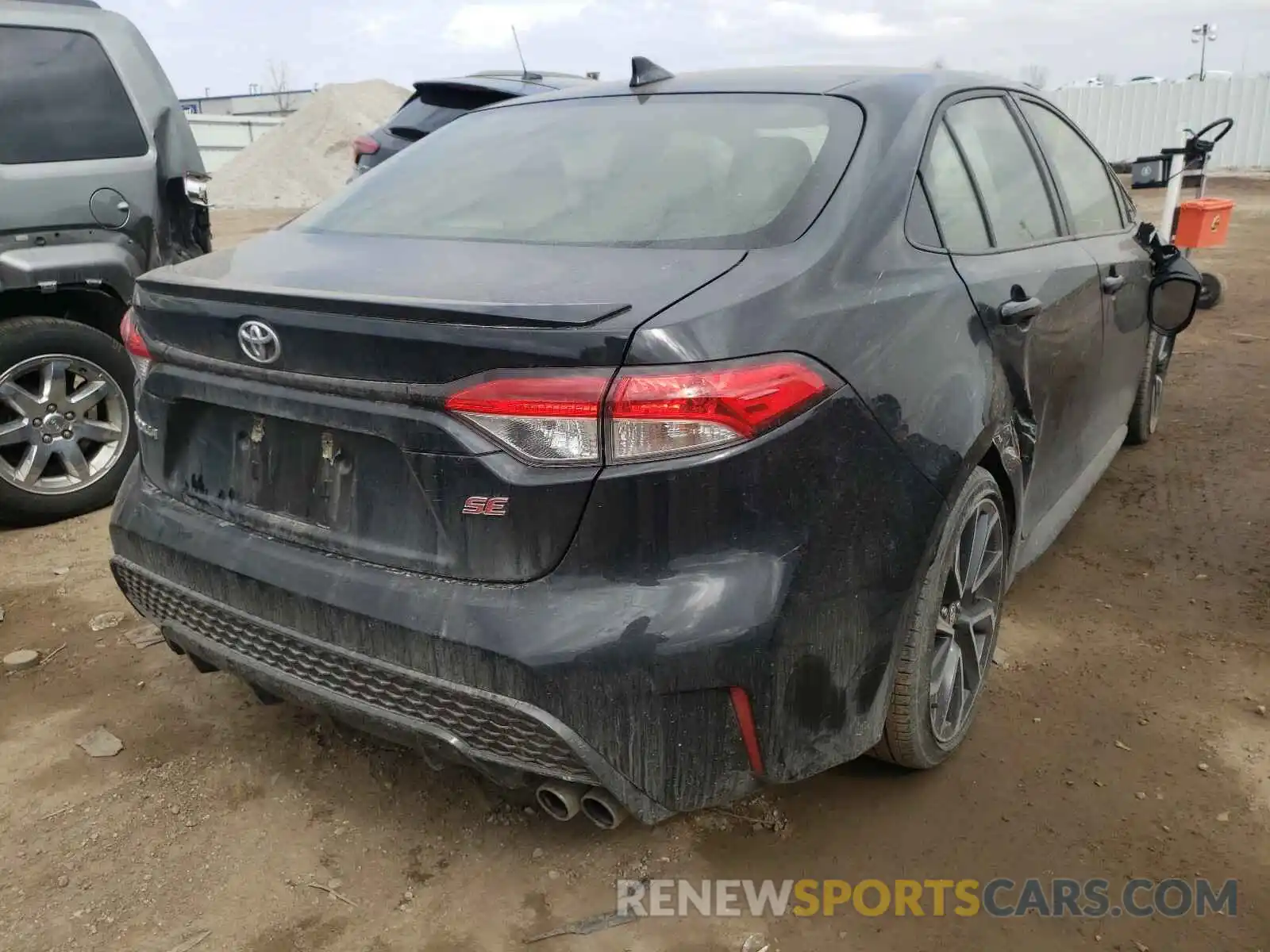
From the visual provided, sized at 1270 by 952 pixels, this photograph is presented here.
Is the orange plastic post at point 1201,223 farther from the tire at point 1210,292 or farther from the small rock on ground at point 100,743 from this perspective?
the small rock on ground at point 100,743

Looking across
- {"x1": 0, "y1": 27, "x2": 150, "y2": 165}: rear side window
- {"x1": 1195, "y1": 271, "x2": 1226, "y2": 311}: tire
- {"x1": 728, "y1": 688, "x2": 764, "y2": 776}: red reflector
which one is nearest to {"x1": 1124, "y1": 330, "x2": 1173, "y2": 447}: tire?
{"x1": 728, "y1": 688, "x2": 764, "y2": 776}: red reflector

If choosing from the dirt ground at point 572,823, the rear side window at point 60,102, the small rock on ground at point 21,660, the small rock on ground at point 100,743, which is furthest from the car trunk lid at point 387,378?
the rear side window at point 60,102

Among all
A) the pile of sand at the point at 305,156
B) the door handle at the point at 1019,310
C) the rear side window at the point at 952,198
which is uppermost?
the rear side window at the point at 952,198

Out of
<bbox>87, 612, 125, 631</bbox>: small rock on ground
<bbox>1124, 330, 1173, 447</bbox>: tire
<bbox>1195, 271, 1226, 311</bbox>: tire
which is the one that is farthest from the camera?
<bbox>1195, 271, 1226, 311</bbox>: tire

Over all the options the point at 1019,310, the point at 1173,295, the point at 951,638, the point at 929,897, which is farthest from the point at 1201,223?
the point at 929,897

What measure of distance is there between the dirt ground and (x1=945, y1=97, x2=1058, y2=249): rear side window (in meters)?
1.28

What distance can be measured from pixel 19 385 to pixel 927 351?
3.71m

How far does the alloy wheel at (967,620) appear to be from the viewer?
2.48m

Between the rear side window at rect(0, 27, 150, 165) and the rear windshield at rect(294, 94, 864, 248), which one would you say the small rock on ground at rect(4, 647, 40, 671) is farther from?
the rear side window at rect(0, 27, 150, 165)

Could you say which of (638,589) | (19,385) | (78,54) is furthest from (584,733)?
(78,54)

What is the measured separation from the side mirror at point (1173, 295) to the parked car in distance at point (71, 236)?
13.4 ft

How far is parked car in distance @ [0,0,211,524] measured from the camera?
164 inches

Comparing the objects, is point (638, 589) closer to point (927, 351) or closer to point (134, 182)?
point (927, 351)

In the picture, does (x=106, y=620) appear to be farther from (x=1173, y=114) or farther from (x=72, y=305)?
(x=1173, y=114)
